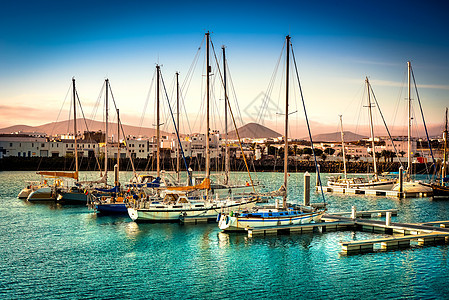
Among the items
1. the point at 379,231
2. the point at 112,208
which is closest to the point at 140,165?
the point at 112,208

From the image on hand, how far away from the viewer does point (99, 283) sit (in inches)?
800

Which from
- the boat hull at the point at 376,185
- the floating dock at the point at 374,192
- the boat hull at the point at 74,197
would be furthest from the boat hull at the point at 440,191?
the boat hull at the point at 74,197

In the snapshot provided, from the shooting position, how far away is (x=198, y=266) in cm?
2325

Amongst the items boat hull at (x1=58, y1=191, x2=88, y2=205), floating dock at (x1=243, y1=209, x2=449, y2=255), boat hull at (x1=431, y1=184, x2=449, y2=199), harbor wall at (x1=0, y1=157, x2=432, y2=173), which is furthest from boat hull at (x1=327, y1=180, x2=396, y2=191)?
harbor wall at (x1=0, y1=157, x2=432, y2=173)

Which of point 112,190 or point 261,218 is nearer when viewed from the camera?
point 261,218

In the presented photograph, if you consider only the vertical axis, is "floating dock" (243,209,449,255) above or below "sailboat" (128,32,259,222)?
below

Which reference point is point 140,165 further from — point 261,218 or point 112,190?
point 261,218

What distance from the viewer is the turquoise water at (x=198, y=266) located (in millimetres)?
19453

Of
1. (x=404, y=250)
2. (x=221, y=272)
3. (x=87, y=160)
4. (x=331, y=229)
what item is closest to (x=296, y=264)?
(x=221, y=272)

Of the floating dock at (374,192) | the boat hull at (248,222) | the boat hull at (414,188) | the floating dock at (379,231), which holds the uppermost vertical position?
the boat hull at (414,188)

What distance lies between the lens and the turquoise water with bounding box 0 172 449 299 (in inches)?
766

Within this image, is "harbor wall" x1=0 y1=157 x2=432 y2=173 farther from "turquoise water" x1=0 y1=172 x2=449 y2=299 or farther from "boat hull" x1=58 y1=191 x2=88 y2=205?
"turquoise water" x1=0 y1=172 x2=449 y2=299

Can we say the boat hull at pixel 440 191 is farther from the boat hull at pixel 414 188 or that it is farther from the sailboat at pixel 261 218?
the sailboat at pixel 261 218

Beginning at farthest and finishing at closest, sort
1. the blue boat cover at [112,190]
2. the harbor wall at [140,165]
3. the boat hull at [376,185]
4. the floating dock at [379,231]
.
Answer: the harbor wall at [140,165], the boat hull at [376,185], the blue boat cover at [112,190], the floating dock at [379,231]
